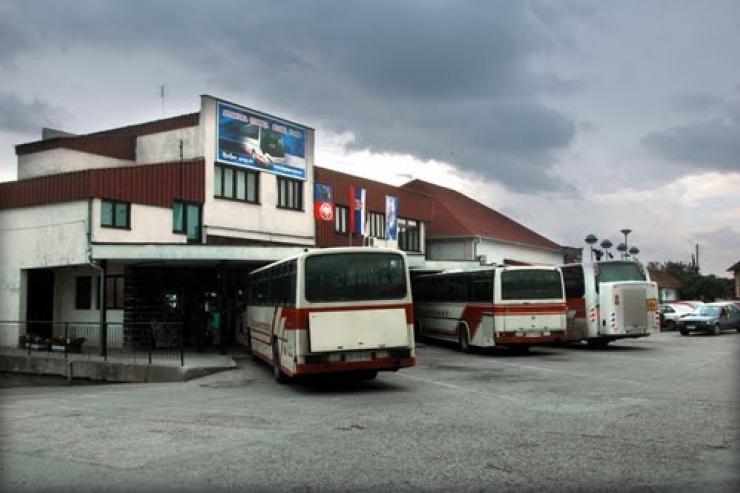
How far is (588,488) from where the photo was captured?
6.70 metres

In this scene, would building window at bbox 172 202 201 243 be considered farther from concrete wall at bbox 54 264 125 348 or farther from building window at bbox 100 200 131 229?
concrete wall at bbox 54 264 125 348

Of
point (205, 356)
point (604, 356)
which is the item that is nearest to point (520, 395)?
point (604, 356)

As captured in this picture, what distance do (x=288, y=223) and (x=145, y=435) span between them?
24.3m

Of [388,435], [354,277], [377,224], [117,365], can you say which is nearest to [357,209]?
[377,224]

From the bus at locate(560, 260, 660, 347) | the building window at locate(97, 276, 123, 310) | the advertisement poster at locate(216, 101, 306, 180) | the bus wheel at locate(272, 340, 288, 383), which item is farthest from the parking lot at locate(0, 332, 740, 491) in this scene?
the advertisement poster at locate(216, 101, 306, 180)

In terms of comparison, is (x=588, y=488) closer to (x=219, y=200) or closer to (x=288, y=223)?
(x=219, y=200)

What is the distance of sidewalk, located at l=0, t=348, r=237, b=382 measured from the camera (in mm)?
19328

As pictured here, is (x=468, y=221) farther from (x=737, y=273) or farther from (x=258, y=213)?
(x=737, y=273)

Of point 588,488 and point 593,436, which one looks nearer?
point 588,488

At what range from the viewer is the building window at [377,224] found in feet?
135

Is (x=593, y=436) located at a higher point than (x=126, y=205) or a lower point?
lower

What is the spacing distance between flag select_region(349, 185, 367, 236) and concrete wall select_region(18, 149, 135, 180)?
10.8 metres

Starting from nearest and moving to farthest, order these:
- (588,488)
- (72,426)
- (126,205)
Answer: (588,488) → (72,426) → (126,205)

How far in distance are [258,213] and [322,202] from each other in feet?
14.4
